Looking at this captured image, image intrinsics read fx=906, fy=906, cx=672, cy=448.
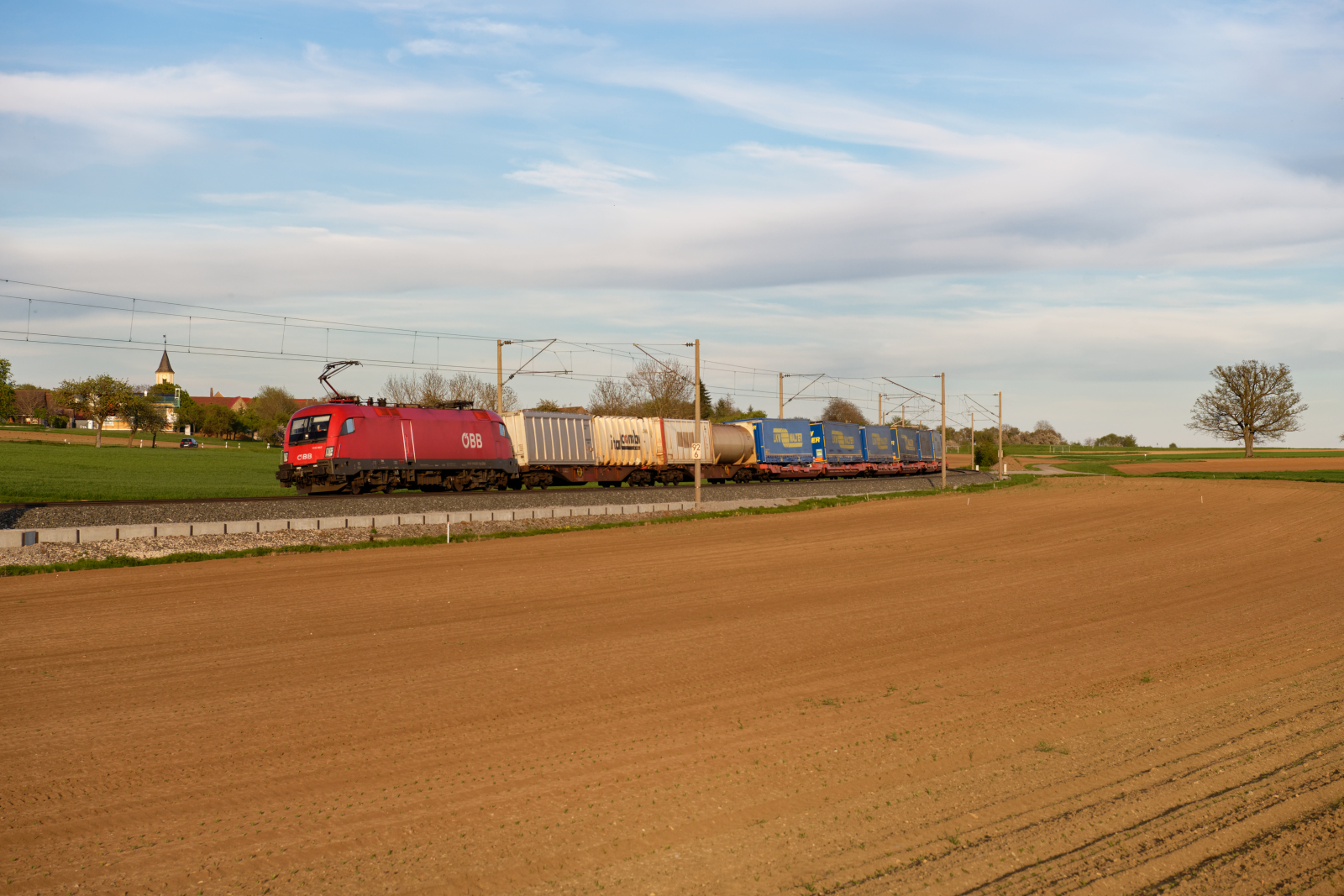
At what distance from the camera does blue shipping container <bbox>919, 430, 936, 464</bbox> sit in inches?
3014

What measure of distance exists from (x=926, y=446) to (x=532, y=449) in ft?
154

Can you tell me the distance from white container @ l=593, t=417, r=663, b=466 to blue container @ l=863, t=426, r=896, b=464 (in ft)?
75.6

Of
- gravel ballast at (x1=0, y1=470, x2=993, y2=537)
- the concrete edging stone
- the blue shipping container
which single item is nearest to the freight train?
gravel ballast at (x1=0, y1=470, x2=993, y2=537)

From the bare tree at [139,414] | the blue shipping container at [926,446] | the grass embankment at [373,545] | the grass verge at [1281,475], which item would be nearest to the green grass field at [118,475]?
the grass embankment at [373,545]

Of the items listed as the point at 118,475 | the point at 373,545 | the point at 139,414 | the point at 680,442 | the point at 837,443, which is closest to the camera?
the point at 373,545

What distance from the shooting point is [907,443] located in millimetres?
73312

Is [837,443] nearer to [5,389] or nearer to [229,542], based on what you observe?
[229,542]

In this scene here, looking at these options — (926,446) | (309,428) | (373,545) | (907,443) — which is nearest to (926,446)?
(926,446)

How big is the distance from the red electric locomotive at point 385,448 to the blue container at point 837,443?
2729 cm

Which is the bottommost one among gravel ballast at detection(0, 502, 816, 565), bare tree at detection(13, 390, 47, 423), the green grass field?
gravel ballast at detection(0, 502, 816, 565)

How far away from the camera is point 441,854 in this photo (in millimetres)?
5848

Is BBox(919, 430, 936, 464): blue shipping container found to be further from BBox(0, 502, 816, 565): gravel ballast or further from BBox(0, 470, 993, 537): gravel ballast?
BBox(0, 502, 816, 565): gravel ballast

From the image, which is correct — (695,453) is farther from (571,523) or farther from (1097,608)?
(1097,608)

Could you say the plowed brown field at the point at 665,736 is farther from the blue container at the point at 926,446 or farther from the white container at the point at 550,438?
the blue container at the point at 926,446
